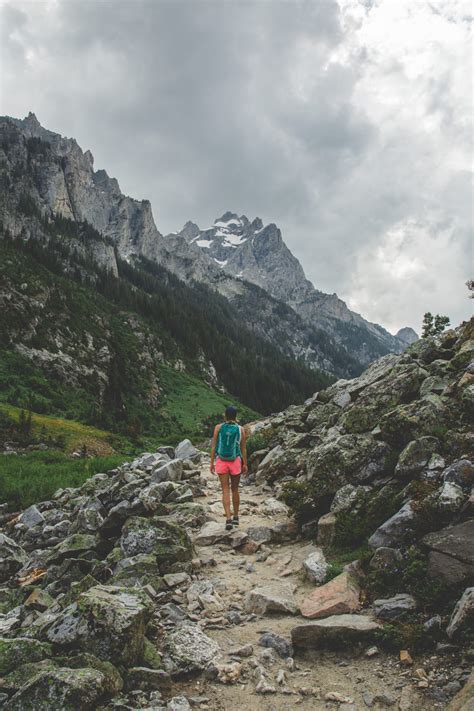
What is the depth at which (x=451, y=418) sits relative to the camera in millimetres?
9359

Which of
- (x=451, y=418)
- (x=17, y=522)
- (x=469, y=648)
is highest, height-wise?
(x=451, y=418)

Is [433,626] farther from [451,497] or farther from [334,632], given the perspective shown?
[451,497]

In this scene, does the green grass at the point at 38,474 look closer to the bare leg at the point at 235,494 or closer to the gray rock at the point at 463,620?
the bare leg at the point at 235,494

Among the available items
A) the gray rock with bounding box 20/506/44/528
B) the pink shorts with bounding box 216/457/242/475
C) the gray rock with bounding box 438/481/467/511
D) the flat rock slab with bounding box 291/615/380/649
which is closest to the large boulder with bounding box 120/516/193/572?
the pink shorts with bounding box 216/457/242/475

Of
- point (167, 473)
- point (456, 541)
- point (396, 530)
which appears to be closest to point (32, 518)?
point (167, 473)

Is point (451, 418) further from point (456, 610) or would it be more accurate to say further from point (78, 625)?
point (78, 625)

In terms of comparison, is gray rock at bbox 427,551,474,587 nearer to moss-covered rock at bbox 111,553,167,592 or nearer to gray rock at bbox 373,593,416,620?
gray rock at bbox 373,593,416,620

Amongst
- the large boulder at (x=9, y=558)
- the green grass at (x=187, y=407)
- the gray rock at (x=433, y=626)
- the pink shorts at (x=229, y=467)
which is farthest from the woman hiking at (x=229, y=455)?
the green grass at (x=187, y=407)

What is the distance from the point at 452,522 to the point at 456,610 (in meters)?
1.82

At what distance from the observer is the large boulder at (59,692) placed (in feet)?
12.6

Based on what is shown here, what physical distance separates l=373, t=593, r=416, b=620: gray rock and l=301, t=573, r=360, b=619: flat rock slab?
1.55 feet

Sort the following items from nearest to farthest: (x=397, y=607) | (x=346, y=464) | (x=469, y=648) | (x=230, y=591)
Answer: (x=469, y=648), (x=397, y=607), (x=230, y=591), (x=346, y=464)

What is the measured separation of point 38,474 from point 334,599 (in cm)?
1861

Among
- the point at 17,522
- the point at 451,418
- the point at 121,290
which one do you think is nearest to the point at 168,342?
the point at 121,290
